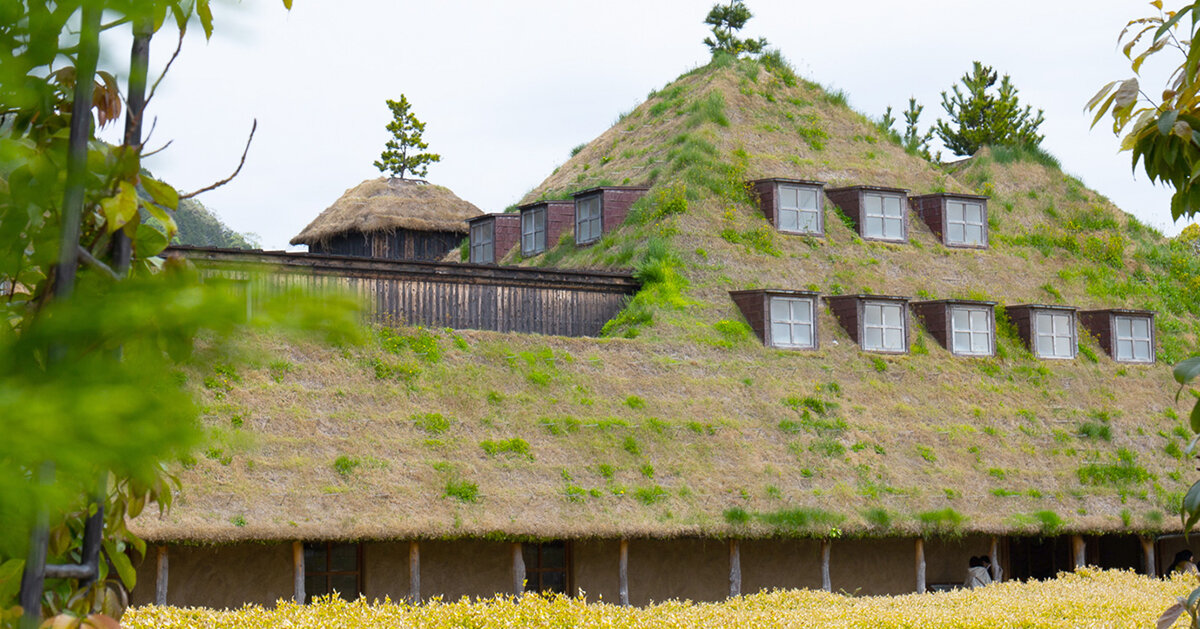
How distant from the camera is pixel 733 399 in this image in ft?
80.0

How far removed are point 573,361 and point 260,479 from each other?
6.87 meters

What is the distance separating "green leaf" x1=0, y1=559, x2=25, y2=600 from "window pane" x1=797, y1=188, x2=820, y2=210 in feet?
94.1

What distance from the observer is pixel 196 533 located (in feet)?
57.6

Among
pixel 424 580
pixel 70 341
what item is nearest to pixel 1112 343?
pixel 424 580

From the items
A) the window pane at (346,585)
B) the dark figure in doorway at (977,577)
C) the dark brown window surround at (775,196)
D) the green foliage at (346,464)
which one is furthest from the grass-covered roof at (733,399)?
the window pane at (346,585)

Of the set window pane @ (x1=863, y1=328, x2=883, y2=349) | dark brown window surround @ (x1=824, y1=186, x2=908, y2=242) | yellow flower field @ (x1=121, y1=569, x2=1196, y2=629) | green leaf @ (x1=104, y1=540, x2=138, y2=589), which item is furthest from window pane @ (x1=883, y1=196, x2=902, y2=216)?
green leaf @ (x1=104, y1=540, x2=138, y2=589)

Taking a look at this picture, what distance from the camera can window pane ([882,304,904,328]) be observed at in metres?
28.1

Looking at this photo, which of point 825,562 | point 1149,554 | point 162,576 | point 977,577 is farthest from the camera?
point 1149,554

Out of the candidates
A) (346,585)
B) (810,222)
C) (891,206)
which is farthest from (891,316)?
(346,585)

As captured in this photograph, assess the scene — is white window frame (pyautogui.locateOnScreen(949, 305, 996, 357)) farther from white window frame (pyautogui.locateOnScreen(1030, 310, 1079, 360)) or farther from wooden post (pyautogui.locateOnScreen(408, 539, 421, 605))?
wooden post (pyautogui.locateOnScreen(408, 539, 421, 605))

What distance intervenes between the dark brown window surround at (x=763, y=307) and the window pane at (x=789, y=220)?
9.77 feet

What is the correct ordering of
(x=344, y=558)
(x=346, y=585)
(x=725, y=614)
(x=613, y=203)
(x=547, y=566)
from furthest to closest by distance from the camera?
(x=613, y=203) < (x=547, y=566) < (x=344, y=558) < (x=346, y=585) < (x=725, y=614)

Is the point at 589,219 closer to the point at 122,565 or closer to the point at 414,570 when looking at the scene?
the point at 414,570

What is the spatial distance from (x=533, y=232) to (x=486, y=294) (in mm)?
8674
